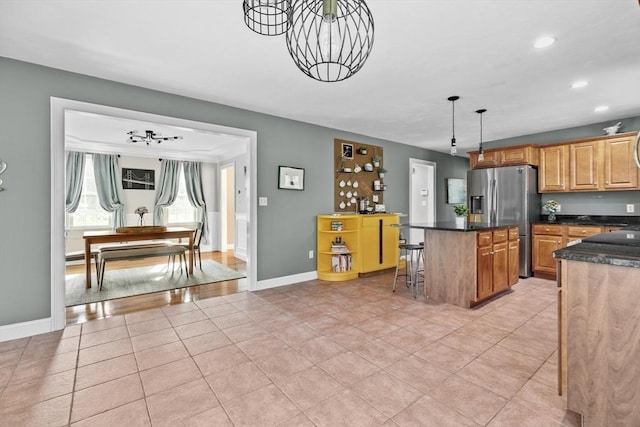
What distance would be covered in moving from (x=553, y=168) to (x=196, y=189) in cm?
712

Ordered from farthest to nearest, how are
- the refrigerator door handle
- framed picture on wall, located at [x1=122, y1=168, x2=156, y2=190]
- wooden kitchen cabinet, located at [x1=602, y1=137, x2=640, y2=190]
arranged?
framed picture on wall, located at [x1=122, y1=168, x2=156, y2=190], the refrigerator door handle, wooden kitchen cabinet, located at [x1=602, y1=137, x2=640, y2=190]

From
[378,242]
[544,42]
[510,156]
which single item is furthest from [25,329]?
[510,156]

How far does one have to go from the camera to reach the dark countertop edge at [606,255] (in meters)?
1.41

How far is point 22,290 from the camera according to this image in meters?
2.68

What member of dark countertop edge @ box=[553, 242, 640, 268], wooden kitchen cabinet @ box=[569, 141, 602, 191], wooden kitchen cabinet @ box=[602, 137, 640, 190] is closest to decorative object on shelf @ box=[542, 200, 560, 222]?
wooden kitchen cabinet @ box=[569, 141, 602, 191]

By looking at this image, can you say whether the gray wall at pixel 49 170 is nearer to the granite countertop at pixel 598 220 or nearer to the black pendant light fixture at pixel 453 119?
the black pendant light fixture at pixel 453 119

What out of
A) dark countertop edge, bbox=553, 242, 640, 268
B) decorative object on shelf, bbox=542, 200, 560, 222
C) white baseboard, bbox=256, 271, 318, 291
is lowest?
white baseboard, bbox=256, 271, 318, 291

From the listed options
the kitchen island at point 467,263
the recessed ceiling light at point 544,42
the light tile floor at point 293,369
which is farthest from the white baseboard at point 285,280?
the recessed ceiling light at point 544,42

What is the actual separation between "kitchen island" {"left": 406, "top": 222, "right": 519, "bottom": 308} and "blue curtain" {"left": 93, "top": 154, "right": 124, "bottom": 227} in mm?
6036

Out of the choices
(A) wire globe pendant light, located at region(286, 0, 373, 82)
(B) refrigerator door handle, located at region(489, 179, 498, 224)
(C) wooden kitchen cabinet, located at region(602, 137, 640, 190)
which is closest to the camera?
(A) wire globe pendant light, located at region(286, 0, 373, 82)

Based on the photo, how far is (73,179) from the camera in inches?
228

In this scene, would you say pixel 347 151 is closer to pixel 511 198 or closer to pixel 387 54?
pixel 387 54

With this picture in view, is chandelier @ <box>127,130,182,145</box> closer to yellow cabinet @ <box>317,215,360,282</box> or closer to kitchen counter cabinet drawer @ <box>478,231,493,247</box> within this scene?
yellow cabinet @ <box>317,215,360,282</box>

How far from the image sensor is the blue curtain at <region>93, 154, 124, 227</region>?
601cm
